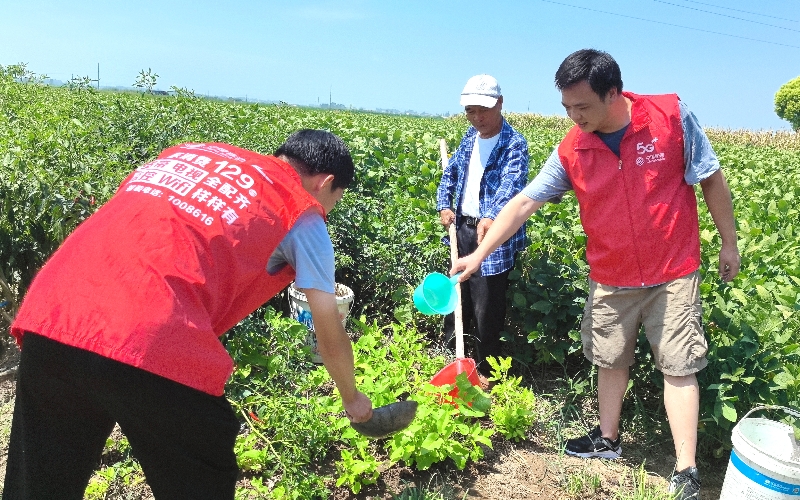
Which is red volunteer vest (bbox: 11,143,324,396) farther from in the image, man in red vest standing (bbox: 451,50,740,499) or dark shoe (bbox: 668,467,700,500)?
dark shoe (bbox: 668,467,700,500)

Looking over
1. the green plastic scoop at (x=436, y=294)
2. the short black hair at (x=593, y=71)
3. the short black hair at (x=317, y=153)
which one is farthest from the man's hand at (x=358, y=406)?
the short black hair at (x=593, y=71)

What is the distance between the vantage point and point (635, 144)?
2684mm

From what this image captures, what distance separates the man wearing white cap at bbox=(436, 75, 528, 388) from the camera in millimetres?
3566

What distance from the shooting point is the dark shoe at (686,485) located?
105 inches

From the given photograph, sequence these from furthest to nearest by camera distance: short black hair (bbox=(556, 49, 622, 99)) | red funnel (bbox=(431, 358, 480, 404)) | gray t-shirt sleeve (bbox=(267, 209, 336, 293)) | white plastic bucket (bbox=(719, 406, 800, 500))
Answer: red funnel (bbox=(431, 358, 480, 404)) → short black hair (bbox=(556, 49, 622, 99)) → white plastic bucket (bbox=(719, 406, 800, 500)) → gray t-shirt sleeve (bbox=(267, 209, 336, 293))

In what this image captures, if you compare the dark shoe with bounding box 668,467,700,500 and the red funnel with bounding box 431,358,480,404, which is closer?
the dark shoe with bounding box 668,467,700,500

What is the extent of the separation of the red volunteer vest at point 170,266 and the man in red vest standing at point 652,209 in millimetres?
1389

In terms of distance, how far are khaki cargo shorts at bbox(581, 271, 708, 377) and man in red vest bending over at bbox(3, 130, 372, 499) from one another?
1.54 meters

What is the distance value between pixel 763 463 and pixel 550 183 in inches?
55.0

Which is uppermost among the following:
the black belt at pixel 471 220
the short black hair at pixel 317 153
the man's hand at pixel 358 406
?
the short black hair at pixel 317 153

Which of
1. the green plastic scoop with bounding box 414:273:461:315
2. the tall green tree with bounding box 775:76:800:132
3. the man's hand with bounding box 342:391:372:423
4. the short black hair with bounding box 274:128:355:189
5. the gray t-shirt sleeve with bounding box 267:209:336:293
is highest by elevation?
the tall green tree with bounding box 775:76:800:132

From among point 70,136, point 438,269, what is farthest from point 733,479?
point 70,136

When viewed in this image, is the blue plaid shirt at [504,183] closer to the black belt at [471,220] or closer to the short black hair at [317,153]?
the black belt at [471,220]

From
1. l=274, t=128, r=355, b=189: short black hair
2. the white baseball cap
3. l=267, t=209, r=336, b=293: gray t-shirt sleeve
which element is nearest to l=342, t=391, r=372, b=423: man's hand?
l=267, t=209, r=336, b=293: gray t-shirt sleeve
